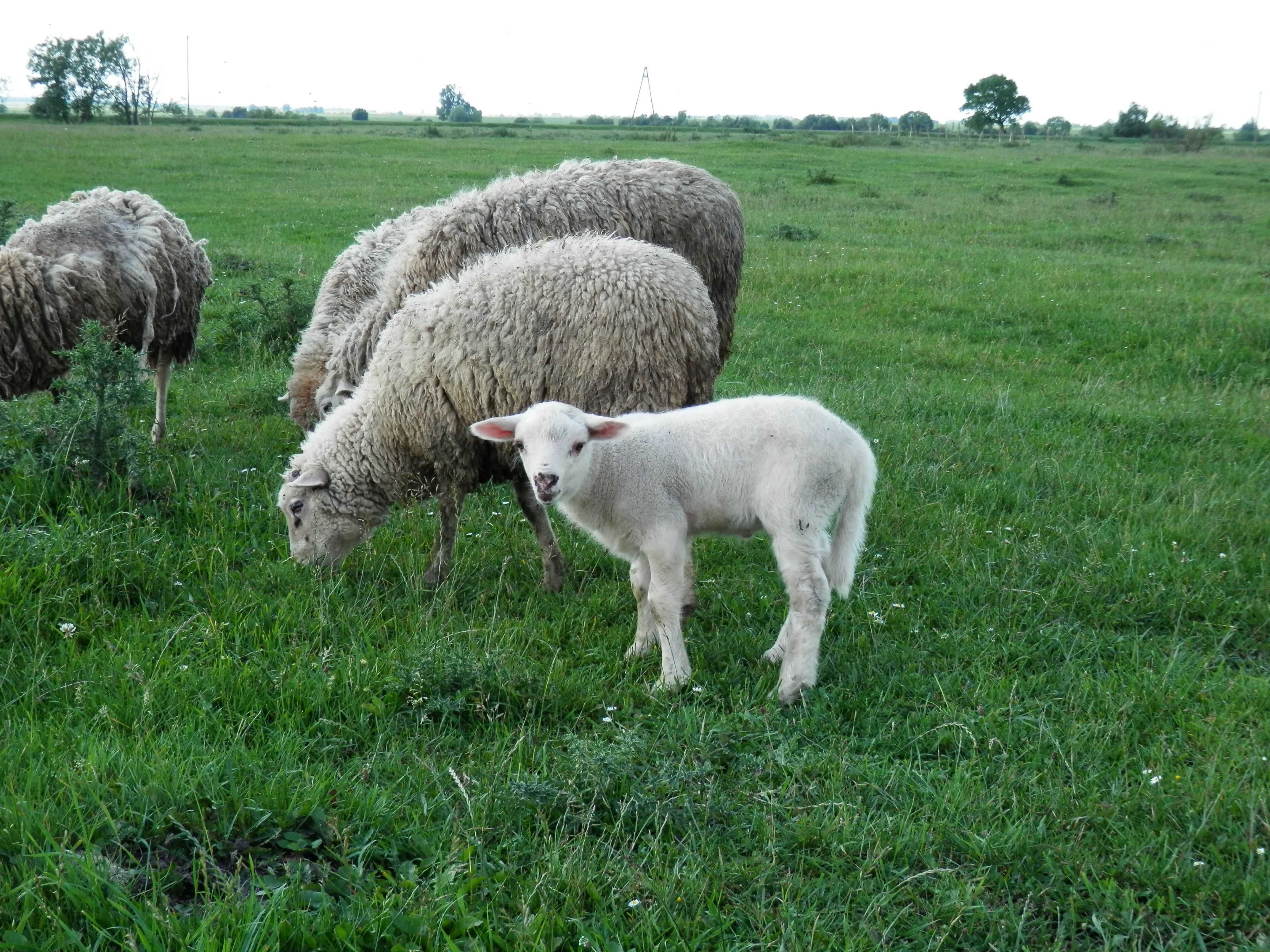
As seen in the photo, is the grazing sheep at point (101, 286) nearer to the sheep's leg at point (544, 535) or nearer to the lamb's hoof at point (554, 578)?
the sheep's leg at point (544, 535)

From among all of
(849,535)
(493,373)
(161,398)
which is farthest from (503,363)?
(161,398)

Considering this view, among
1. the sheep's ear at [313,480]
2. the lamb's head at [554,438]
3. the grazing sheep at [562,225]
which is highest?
the grazing sheep at [562,225]

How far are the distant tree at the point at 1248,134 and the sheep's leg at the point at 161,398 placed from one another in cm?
6141

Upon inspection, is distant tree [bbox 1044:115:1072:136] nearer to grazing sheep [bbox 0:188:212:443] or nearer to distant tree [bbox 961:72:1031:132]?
distant tree [bbox 961:72:1031:132]

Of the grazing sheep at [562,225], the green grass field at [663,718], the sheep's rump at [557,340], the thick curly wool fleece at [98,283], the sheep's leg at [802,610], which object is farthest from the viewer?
the thick curly wool fleece at [98,283]

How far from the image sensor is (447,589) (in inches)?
190

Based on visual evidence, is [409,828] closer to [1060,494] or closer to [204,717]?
[204,717]

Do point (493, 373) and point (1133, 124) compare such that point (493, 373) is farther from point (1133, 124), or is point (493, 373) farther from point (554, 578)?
point (1133, 124)

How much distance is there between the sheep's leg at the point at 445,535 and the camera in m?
5.20

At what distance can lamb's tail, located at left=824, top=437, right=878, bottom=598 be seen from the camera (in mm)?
4309

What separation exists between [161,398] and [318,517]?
113 inches

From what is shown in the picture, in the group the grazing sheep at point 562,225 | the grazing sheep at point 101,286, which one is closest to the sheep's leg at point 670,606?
the grazing sheep at point 562,225

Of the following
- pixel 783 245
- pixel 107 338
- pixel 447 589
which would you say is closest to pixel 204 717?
pixel 447 589

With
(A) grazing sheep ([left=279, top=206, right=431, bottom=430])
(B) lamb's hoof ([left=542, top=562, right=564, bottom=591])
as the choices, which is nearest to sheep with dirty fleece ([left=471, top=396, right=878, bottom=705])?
(B) lamb's hoof ([left=542, top=562, right=564, bottom=591])
